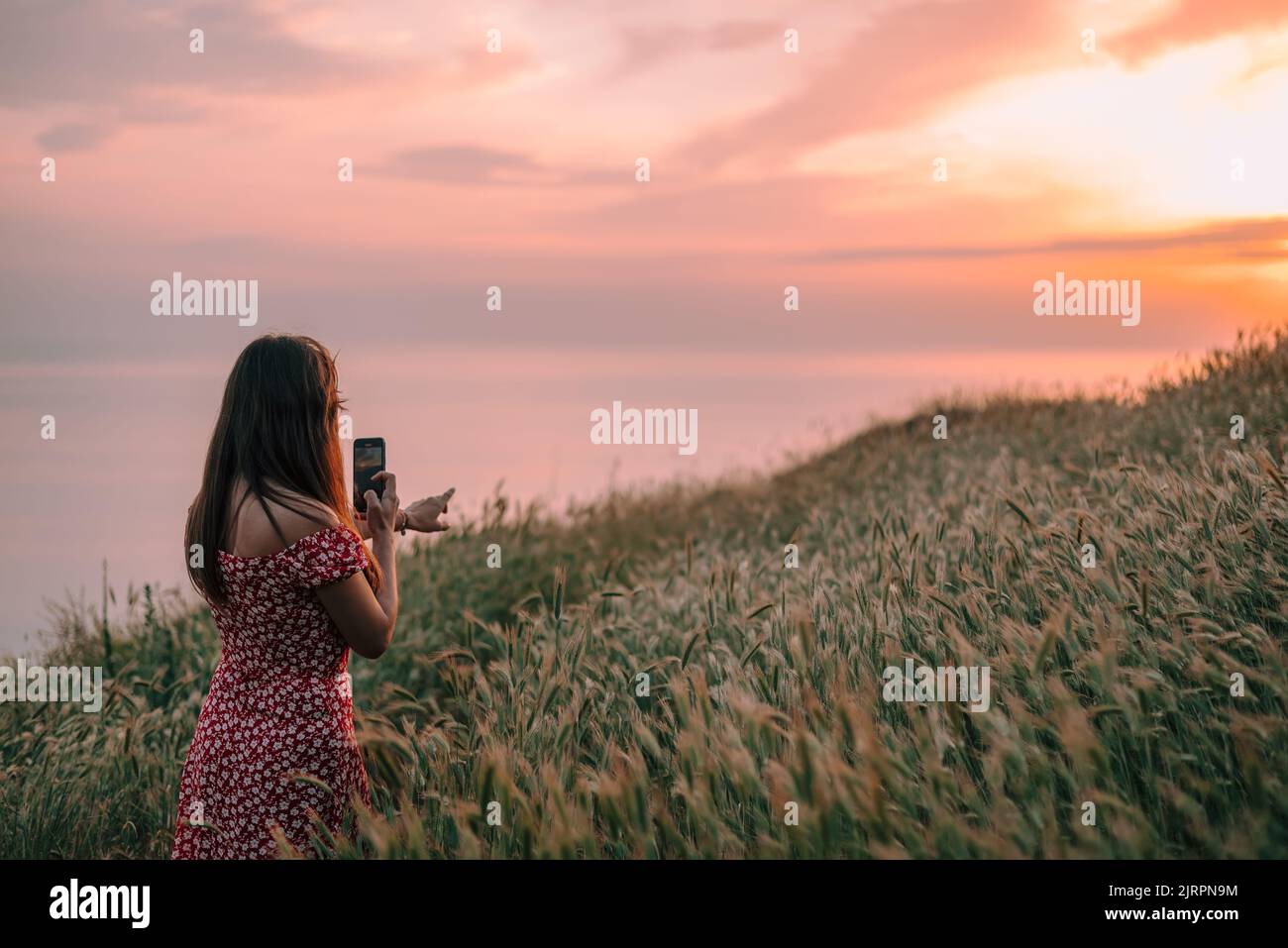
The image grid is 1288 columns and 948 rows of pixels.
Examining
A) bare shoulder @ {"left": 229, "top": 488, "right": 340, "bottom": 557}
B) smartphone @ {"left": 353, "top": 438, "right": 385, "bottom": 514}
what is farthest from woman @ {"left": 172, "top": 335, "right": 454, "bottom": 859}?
smartphone @ {"left": 353, "top": 438, "right": 385, "bottom": 514}

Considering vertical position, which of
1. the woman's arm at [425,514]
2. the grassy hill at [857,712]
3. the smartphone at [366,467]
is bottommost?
the grassy hill at [857,712]

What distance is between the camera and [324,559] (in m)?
3.27

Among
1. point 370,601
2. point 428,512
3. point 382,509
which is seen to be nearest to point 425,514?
point 428,512

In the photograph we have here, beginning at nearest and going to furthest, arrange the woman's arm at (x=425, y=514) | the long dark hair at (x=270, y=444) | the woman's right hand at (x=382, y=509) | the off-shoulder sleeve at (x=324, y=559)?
the off-shoulder sleeve at (x=324, y=559) → the long dark hair at (x=270, y=444) → the woman's right hand at (x=382, y=509) → the woman's arm at (x=425, y=514)

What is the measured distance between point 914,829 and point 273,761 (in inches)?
87.3

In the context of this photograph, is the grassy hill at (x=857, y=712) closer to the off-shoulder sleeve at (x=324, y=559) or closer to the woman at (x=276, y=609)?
the woman at (x=276, y=609)

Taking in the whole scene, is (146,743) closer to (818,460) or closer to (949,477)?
(949,477)

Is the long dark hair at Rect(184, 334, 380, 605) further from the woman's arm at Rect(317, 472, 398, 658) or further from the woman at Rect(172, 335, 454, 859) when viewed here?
the woman's arm at Rect(317, 472, 398, 658)

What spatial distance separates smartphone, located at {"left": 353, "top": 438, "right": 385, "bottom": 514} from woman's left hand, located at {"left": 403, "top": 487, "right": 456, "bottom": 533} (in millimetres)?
204

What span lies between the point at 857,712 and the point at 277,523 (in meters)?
2.07

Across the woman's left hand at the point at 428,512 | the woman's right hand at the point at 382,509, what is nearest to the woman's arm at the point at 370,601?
the woman's right hand at the point at 382,509

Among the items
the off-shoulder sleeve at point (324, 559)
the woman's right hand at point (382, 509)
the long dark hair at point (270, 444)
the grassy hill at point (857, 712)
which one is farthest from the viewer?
the woman's right hand at point (382, 509)

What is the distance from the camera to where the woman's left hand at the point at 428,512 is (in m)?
4.04

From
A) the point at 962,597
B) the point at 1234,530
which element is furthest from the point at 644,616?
the point at 1234,530
